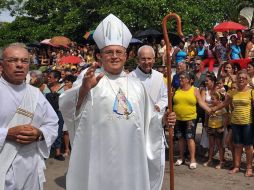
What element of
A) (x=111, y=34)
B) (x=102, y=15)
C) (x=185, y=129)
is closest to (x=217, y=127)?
(x=185, y=129)

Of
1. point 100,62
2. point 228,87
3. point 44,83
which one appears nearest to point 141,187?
point 100,62

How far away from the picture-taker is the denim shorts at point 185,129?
8.76 metres

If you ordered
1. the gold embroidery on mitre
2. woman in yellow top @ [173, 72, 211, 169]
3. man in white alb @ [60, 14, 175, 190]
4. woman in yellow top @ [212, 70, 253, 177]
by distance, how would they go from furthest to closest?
woman in yellow top @ [173, 72, 211, 169] → woman in yellow top @ [212, 70, 253, 177] → man in white alb @ [60, 14, 175, 190] → the gold embroidery on mitre

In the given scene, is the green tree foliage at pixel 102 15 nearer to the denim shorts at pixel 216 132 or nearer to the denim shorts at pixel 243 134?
the denim shorts at pixel 216 132

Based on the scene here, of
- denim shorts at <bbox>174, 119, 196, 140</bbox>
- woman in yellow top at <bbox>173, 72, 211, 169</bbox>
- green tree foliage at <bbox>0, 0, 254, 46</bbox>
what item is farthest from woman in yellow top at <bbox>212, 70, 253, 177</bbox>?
green tree foliage at <bbox>0, 0, 254, 46</bbox>

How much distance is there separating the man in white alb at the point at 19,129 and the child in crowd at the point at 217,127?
4.68m

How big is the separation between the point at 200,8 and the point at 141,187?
690 inches

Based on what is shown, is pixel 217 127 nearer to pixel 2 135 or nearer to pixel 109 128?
pixel 109 128

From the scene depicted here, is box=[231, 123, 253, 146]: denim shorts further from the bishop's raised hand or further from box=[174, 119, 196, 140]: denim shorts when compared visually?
the bishop's raised hand

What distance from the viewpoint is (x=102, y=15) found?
24.0m

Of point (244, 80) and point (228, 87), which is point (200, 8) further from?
point (244, 80)

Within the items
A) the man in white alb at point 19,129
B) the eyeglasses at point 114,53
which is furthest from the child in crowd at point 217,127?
the man in white alb at point 19,129

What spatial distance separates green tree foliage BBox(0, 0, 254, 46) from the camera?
20.7 meters

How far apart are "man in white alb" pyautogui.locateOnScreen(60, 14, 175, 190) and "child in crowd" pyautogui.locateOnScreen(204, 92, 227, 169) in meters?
4.12
